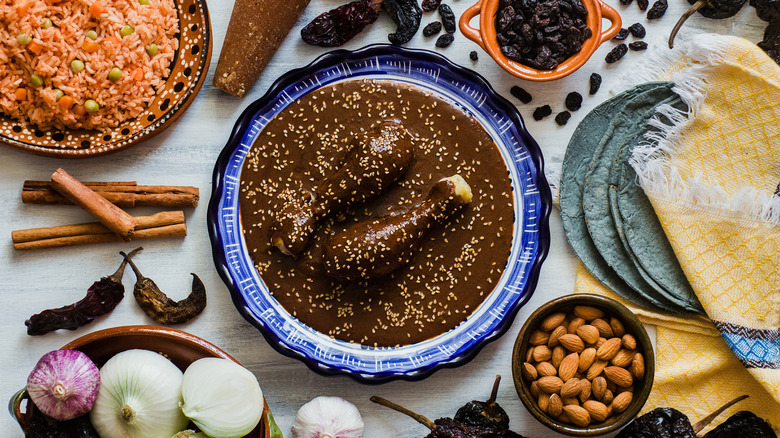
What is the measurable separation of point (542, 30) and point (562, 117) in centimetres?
33

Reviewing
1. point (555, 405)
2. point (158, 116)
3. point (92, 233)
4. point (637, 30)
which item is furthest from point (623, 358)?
point (92, 233)

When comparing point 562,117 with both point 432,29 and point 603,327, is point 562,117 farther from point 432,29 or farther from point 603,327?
point 603,327

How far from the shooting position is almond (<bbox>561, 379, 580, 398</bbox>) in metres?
1.99

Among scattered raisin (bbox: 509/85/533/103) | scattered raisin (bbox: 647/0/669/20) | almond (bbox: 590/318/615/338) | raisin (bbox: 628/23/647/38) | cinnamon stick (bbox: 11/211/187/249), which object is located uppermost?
scattered raisin (bbox: 647/0/669/20)

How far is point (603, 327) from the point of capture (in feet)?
6.66

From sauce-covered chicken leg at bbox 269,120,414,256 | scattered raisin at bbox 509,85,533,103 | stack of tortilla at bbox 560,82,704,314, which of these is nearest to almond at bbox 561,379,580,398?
stack of tortilla at bbox 560,82,704,314

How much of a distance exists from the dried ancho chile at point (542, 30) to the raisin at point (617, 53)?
190 mm

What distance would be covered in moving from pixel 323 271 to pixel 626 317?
3.42 feet

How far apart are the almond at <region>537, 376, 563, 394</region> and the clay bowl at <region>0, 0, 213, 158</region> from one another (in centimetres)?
156

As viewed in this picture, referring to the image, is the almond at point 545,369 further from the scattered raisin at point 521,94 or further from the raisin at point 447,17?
the raisin at point 447,17

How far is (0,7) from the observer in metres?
1.94

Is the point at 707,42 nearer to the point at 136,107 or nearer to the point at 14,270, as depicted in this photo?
the point at 136,107

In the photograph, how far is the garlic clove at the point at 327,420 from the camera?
2.06 m

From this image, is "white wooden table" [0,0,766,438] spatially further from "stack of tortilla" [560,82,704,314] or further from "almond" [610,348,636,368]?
"almond" [610,348,636,368]
